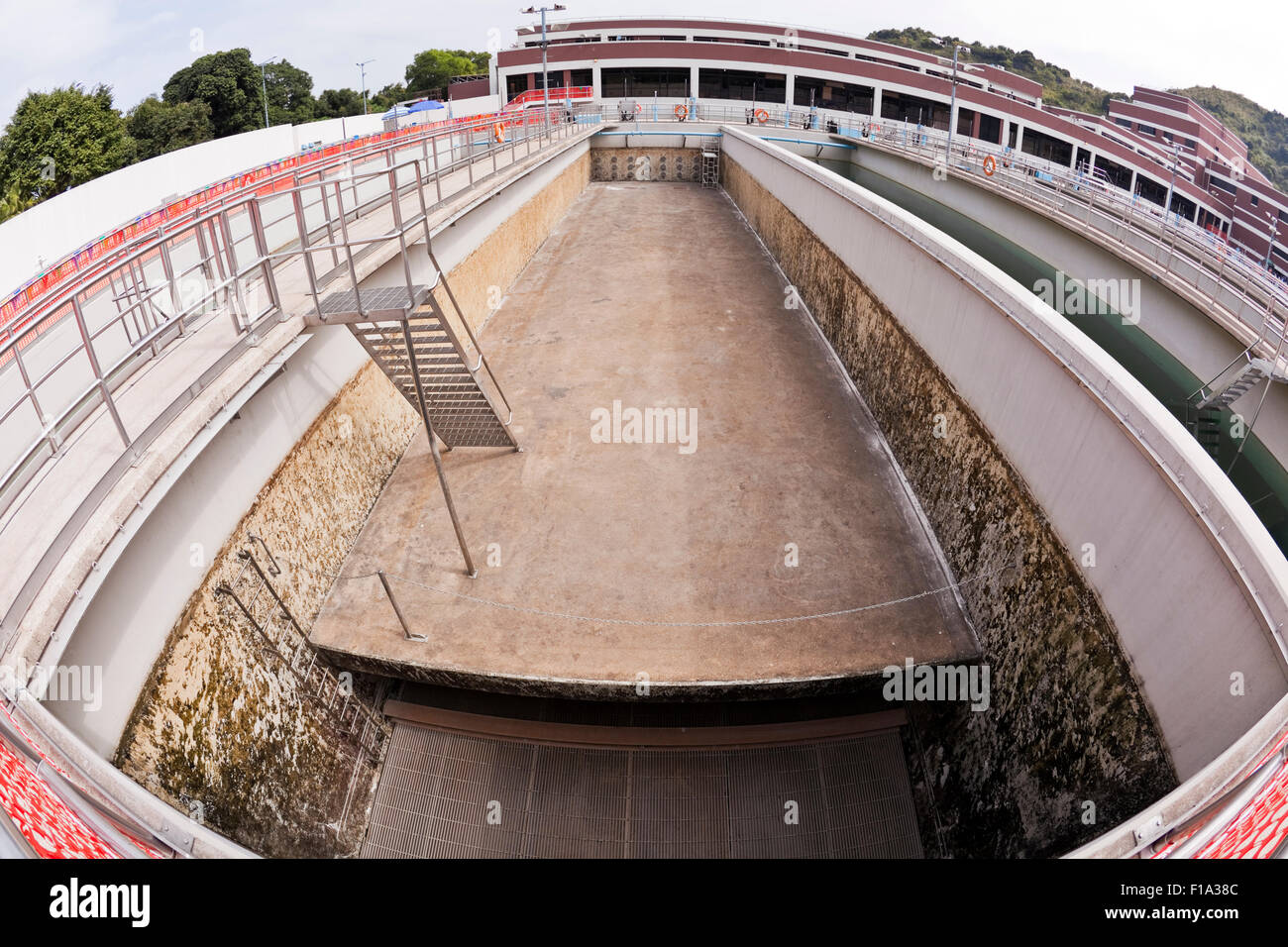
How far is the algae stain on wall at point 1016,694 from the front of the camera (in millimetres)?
4102

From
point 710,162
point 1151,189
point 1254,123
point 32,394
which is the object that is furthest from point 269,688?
point 1254,123

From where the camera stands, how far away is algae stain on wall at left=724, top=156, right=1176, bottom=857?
4102 mm

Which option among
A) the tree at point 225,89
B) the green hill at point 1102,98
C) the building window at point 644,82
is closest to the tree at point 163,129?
the tree at point 225,89

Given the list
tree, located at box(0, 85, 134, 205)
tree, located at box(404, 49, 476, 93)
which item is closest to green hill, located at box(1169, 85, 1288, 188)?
tree, located at box(404, 49, 476, 93)

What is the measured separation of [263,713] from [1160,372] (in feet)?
36.9

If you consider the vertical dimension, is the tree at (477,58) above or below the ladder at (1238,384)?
above

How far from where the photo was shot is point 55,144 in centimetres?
2614

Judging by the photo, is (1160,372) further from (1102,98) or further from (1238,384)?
(1102,98)

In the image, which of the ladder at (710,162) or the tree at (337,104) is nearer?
the ladder at (710,162)

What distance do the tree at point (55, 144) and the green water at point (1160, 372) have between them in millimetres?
30003

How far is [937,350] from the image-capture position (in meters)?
7.19

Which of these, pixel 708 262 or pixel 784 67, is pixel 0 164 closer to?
pixel 708 262

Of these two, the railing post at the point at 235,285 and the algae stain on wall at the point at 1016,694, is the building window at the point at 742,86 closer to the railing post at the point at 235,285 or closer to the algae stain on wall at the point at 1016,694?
the algae stain on wall at the point at 1016,694
